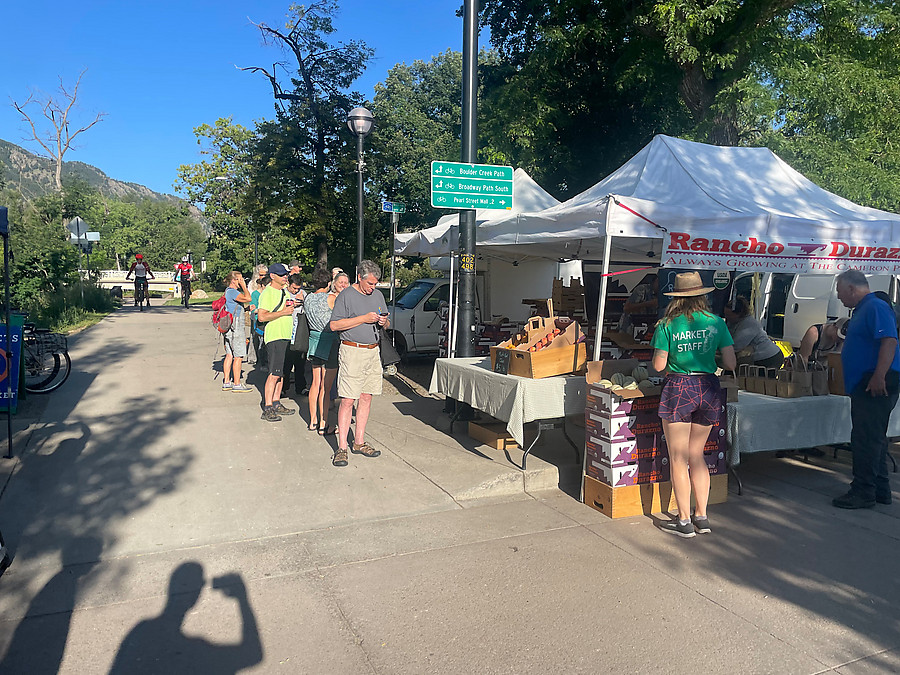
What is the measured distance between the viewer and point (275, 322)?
7805mm

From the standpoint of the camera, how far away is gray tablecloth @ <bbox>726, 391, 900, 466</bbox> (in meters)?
5.59

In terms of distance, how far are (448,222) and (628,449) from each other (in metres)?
6.85

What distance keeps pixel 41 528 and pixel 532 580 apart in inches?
135

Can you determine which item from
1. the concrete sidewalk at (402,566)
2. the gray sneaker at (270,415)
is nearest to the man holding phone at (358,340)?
the concrete sidewalk at (402,566)

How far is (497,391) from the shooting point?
6184mm

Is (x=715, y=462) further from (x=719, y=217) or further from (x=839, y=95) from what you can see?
(x=839, y=95)

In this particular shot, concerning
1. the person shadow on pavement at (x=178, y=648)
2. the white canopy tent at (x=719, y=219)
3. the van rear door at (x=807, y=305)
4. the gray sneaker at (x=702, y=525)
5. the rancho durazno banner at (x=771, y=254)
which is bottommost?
the person shadow on pavement at (x=178, y=648)

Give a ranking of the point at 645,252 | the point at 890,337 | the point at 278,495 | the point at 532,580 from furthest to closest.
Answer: the point at 645,252, the point at 278,495, the point at 890,337, the point at 532,580

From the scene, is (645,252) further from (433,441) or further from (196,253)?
(196,253)

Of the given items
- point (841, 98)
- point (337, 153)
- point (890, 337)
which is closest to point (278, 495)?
point (890, 337)

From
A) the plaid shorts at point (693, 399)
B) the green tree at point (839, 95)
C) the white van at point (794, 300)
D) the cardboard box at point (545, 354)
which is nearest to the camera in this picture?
the plaid shorts at point (693, 399)

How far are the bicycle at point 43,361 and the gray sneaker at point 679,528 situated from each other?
7.88 meters

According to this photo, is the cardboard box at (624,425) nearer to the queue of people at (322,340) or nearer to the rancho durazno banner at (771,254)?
the rancho durazno banner at (771,254)

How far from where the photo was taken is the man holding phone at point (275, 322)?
25.4 feet
